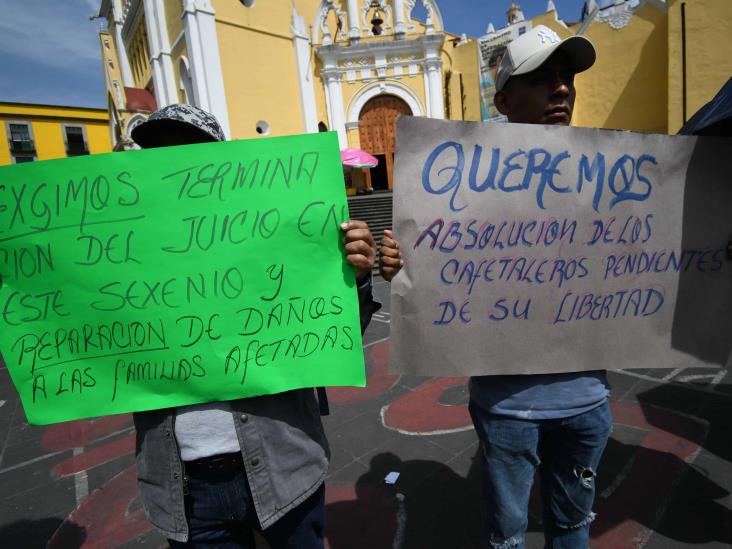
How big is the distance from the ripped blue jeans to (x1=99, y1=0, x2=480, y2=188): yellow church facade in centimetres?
1522

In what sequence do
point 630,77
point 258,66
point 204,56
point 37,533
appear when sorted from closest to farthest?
point 37,533 → point 204,56 → point 630,77 → point 258,66

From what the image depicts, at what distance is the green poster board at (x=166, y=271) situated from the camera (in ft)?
4.10

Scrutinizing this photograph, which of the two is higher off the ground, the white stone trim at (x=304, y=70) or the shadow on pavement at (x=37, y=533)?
the white stone trim at (x=304, y=70)

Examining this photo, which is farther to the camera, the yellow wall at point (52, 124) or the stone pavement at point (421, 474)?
the yellow wall at point (52, 124)

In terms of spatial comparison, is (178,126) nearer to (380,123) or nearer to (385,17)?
(380,123)

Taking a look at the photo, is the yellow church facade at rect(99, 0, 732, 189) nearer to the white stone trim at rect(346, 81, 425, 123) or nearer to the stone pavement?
the white stone trim at rect(346, 81, 425, 123)

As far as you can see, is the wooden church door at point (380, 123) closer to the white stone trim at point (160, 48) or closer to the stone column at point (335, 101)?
the stone column at point (335, 101)

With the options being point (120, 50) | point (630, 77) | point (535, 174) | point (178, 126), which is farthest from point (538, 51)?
point (120, 50)

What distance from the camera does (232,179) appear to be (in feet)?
4.19

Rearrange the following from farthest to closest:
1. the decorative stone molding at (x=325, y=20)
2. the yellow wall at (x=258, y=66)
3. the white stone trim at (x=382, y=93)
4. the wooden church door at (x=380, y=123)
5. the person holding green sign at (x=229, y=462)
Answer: the wooden church door at (x=380, y=123) → the white stone trim at (x=382, y=93) → the decorative stone molding at (x=325, y=20) → the yellow wall at (x=258, y=66) → the person holding green sign at (x=229, y=462)

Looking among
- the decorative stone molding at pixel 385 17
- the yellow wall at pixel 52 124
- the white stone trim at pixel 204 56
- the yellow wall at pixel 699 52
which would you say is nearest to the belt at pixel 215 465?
the white stone trim at pixel 204 56

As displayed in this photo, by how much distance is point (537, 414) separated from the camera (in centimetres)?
135

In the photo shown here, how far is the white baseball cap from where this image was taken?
127cm

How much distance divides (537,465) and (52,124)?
38.8m
